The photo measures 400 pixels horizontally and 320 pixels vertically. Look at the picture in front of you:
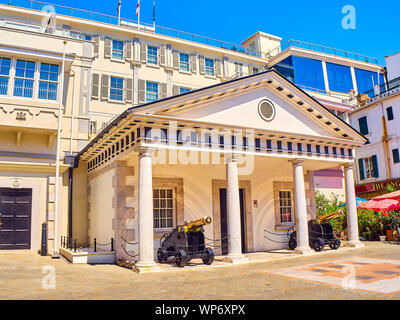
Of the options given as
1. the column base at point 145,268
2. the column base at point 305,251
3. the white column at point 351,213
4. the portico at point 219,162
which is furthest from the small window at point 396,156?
the column base at point 145,268

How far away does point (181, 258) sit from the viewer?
37.1ft

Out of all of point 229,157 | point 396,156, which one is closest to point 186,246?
point 229,157

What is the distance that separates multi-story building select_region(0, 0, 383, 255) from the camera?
15227 millimetres

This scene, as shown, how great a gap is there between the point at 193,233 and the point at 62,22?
17.9 m

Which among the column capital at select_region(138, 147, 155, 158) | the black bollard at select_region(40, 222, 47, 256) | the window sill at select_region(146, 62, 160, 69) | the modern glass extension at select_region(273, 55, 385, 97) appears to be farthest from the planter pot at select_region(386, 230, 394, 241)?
the window sill at select_region(146, 62, 160, 69)

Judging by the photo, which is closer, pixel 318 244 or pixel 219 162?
pixel 219 162

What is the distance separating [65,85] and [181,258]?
10.7m

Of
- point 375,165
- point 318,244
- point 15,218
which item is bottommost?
point 318,244

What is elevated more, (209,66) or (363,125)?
(209,66)

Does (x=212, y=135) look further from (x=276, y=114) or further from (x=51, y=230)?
(x=51, y=230)

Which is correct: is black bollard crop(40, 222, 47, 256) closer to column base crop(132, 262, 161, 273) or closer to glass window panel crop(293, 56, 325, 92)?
column base crop(132, 262, 161, 273)

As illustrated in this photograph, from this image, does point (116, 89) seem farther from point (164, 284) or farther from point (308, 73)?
point (308, 73)

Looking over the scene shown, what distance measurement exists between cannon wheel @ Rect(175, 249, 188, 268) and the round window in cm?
633

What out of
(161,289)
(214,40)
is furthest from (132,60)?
(161,289)
